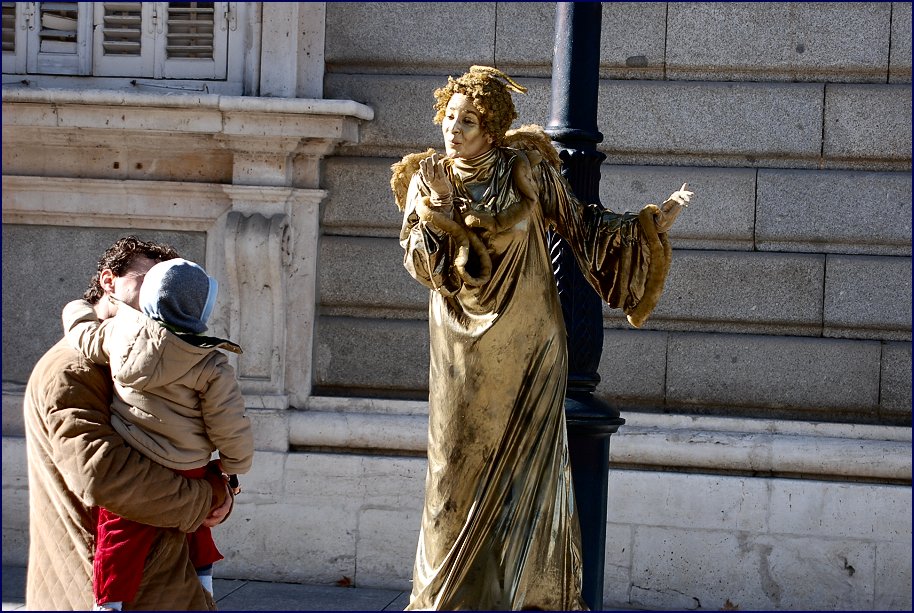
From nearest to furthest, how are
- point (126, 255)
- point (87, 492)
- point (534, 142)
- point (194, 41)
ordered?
point (87, 492), point (126, 255), point (534, 142), point (194, 41)

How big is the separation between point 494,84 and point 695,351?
2.86 metres

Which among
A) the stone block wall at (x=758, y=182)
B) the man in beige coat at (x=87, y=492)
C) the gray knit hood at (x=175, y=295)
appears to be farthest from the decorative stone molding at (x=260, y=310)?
the gray knit hood at (x=175, y=295)

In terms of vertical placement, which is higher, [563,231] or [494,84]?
[494,84]

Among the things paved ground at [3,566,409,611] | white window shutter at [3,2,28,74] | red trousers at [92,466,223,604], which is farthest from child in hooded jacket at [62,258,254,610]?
white window shutter at [3,2,28,74]

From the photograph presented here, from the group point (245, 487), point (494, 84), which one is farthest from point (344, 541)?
point (494, 84)

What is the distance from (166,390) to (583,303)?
156 cm

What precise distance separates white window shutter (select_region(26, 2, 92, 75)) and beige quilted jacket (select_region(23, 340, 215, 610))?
4.02 meters

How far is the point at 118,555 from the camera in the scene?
3.14 meters

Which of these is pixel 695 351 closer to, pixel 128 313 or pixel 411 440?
pixel 411 440

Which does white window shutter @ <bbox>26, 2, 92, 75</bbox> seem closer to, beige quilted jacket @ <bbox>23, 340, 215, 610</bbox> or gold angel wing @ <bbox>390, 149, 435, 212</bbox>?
gold angel wing @ <bbox>390, 149, 435, 212</bbox>

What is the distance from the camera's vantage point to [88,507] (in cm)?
320

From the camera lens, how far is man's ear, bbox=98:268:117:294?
3.35 meters

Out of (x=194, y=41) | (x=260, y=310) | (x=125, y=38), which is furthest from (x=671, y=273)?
(x=125, y=38)

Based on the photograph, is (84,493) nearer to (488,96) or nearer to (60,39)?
(488,96)
